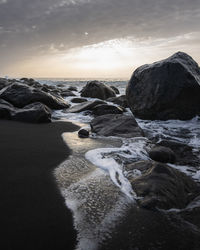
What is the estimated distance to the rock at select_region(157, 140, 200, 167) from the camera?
12.3 ft

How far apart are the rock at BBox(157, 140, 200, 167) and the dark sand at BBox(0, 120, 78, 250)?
188 cm

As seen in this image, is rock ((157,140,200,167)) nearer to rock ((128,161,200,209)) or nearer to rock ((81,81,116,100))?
rock ((128,161,200,209))

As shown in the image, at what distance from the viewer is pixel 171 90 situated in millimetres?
6668

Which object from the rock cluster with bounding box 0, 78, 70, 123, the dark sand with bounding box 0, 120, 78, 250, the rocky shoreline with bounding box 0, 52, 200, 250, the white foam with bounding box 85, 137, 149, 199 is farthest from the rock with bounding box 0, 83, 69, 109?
the white foam with bounding box 85, 137, 149, 199

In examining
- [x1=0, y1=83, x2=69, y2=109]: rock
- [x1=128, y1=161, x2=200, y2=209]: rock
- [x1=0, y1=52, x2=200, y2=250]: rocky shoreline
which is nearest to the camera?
[x1=0, y1=52, x2=200, y2=250]: rocky shoreline

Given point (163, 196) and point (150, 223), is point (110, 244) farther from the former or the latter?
point (163, 196)

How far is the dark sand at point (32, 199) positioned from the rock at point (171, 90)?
11.6 feet

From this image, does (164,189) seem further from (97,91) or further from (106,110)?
(97,91)

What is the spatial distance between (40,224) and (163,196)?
123 cm

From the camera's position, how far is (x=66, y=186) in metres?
2.76

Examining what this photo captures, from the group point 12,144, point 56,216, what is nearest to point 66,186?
point 56,216

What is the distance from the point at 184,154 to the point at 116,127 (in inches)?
68.0

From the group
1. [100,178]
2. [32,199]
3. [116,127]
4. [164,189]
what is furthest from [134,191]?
[116,127]

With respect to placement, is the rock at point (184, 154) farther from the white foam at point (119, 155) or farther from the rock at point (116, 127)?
the rock at point (116, 127)
